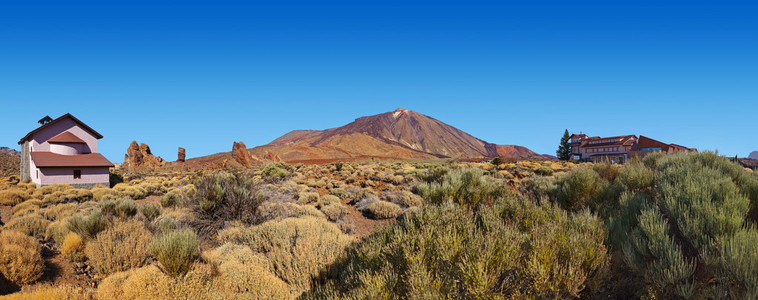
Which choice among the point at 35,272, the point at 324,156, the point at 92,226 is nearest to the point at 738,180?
the point at 35,272

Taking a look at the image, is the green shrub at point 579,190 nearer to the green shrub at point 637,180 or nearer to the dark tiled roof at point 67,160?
the green shrub at point 637,180

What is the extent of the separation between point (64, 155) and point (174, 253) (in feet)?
87.2

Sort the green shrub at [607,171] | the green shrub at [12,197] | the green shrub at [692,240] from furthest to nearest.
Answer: the green shrub at [12,197] < the green shrub at [607,171] < the green shrub at [692,240]

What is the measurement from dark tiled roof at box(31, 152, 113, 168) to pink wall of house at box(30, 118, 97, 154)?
2.81 ft

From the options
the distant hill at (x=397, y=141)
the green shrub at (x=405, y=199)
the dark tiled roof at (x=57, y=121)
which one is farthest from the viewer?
the distant hill at (x=397, y=141)

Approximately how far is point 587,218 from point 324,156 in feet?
292

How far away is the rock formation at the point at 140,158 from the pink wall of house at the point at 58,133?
26.9 m

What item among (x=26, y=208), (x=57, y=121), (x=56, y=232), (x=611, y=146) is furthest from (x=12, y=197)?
(x=611, y=146)

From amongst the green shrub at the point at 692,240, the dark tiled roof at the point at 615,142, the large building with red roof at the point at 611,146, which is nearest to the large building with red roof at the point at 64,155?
the green shrub at the point at 692,240

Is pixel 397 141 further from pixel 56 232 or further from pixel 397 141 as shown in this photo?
pixel 56 232

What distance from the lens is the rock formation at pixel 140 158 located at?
50000 millimetres

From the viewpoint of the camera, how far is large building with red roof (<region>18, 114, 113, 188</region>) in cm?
2200

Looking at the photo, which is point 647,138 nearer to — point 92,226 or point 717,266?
point 717,266

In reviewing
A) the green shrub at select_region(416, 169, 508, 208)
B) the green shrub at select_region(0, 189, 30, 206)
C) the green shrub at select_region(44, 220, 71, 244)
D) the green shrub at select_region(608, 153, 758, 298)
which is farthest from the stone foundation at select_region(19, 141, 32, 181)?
the green shrub at select_region(608, 153, 758, 298)
